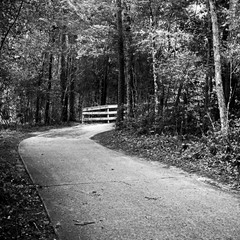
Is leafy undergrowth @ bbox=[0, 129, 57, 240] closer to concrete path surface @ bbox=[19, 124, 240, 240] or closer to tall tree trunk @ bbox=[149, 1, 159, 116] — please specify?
concrete path surface @ bbox=[19, 124, 240, 240]

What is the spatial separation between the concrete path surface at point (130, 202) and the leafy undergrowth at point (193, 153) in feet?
2.04

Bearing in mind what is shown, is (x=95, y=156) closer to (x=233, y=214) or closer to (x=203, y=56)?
(x=233, y=214)

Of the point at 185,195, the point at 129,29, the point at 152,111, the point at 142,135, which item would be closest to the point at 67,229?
the point at 185,195

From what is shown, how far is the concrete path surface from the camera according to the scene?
327 centimetres

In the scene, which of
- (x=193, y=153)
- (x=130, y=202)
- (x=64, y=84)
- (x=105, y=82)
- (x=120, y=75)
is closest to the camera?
(x=130, y=202)

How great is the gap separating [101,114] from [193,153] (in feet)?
44.9

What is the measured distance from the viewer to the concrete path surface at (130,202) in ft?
10.7

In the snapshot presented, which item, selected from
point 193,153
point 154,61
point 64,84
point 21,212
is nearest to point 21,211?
point 21,212

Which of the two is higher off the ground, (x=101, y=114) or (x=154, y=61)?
(x=154, y=61)

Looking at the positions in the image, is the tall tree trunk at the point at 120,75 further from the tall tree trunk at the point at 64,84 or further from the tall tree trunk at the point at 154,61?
the tall tree trunk at the point at 64,84

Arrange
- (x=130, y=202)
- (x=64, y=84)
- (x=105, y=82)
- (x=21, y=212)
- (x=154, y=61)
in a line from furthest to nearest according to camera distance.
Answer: (x=105, y=82) → (x=64, y=84) → (x=154, y=61) → (x=130, y=202) → (x=21, y=212)

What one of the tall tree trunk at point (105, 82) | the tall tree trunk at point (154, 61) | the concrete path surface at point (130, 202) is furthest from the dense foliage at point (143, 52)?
the tall tree trunk at point (105, 82)

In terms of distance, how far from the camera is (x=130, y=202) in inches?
169

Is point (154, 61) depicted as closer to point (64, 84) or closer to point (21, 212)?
point (21, 212)
